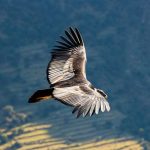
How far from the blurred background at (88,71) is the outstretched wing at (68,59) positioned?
6617cm

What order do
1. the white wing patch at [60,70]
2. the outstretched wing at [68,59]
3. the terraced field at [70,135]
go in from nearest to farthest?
the white wing patch at [60,70], the outstretched wing at [68,59], the terraced field at [70,135]

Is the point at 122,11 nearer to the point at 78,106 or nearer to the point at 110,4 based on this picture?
the point at 110,4

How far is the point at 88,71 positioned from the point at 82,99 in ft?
322

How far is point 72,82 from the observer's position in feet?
30.2

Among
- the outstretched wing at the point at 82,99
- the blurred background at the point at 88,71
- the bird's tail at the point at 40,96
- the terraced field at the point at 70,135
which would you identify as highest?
the blurred background at the point at 88,71

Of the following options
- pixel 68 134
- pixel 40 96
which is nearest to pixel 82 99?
pixel 40 96

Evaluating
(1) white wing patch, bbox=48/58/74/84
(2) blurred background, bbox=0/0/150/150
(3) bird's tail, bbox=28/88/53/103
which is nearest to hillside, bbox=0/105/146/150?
(2) blurred background, bbox=0/0/150/150

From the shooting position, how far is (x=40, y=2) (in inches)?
4966

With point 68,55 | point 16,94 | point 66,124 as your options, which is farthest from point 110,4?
point 68,55

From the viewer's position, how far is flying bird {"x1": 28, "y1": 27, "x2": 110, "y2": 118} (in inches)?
316

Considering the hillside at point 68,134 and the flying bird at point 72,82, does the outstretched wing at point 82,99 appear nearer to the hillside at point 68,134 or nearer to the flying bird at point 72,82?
the flying bird at point 72,82

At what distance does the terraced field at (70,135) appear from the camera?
7969cm

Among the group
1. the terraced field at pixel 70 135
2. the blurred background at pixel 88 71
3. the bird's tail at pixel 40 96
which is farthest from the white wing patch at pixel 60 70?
the blurred background at pixel 88 71

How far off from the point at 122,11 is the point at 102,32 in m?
8.03
